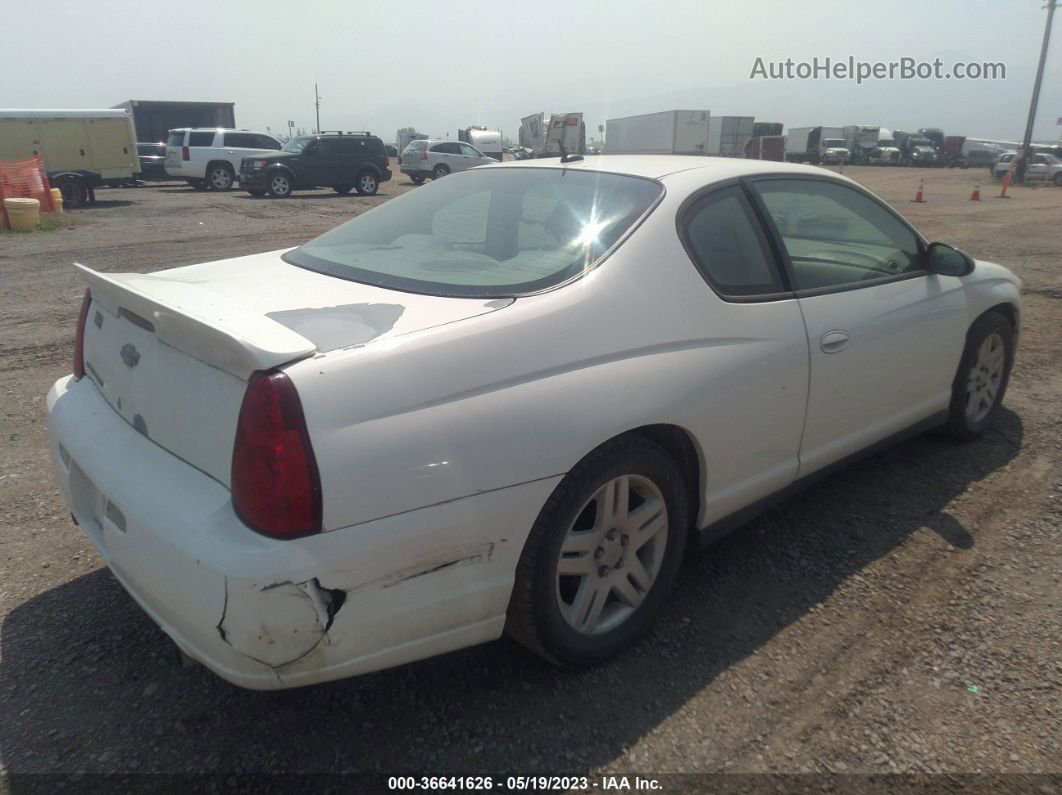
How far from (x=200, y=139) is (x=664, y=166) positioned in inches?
937

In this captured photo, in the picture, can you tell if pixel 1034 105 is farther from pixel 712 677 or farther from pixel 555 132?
pixel 712 677

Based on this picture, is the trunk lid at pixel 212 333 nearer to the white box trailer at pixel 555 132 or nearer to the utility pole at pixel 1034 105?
the white box trailer at pixel 555 132

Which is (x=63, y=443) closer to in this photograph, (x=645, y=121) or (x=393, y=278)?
(x=393, y=278)

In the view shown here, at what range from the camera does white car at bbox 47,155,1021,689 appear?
1.81 meters

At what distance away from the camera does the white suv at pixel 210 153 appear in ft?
76.1

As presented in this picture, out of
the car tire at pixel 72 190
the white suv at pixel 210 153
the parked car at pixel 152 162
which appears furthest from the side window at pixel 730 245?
the parked car at pixel 152 162

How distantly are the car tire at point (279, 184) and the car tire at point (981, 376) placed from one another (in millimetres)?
20338

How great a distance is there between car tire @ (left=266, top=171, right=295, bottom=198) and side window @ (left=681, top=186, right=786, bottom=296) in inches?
809

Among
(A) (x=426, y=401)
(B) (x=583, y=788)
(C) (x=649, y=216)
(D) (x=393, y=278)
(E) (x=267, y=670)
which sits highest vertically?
(C) (x=649, y=216)

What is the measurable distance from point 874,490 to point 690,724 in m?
1.93

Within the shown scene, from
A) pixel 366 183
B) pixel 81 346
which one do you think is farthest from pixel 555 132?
pixel 81 346

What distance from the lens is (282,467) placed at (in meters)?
1.77

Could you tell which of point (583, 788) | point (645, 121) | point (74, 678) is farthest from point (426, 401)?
point (645, 121)

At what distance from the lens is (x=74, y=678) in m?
2.39
